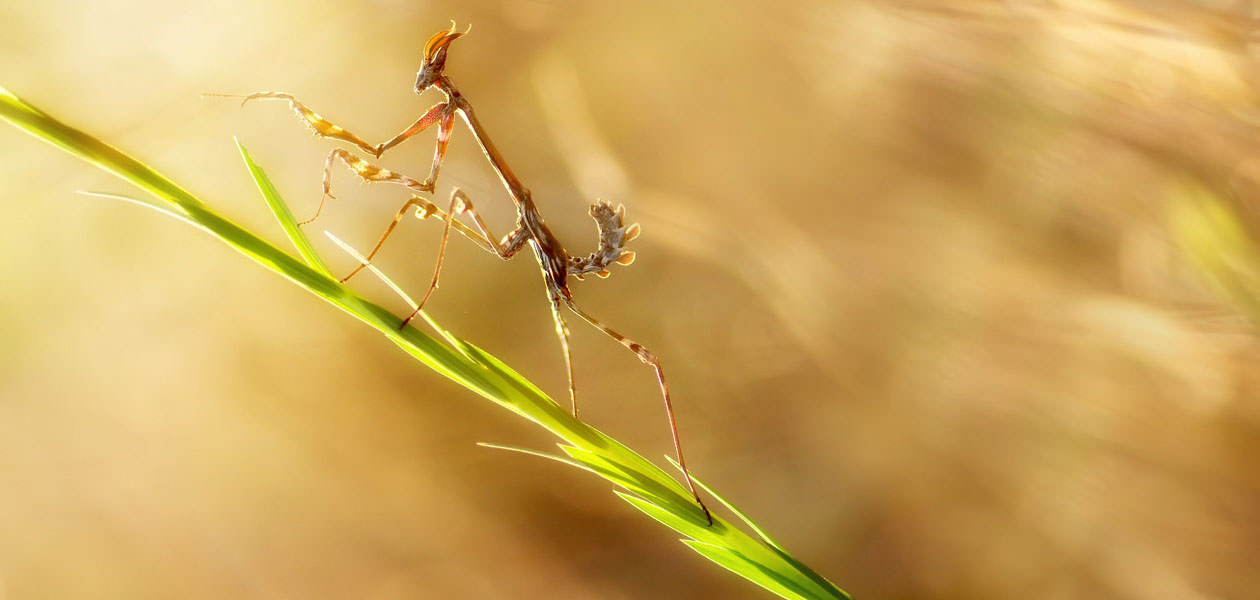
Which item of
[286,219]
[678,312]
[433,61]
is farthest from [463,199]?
[678,312]

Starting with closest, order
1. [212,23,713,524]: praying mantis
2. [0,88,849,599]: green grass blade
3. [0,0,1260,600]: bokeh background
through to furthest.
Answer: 1. [0,88,849,599]: green grass blade
2. [212,23,713,524]: praying mantis
3. [0,0,1260,600]: bokeh background

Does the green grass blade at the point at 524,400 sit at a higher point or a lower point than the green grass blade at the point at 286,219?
lower

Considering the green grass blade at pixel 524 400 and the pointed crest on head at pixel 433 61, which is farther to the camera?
the pointed crest on head at pixel 433 61

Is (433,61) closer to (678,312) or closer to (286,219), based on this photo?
(286,219)

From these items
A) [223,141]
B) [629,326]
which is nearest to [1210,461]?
[629,326]

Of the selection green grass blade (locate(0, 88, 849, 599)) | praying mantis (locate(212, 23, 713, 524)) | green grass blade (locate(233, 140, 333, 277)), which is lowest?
green grass blade (locate(0, 88, 849, 599))

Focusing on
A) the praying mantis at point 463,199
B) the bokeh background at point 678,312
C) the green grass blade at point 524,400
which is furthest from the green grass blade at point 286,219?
the bokeh background at point 678,312

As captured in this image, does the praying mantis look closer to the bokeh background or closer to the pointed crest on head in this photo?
the pointed crest on head

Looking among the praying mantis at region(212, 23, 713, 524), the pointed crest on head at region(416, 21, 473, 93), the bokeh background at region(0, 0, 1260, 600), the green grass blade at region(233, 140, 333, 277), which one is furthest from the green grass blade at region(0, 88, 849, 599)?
the bokeh background at region(0, 0, 1260, 600)

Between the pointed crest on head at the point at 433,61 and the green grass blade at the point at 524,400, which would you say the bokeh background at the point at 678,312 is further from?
the green grass blade at the point at 524,400
